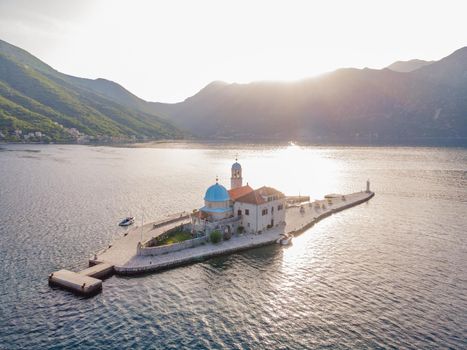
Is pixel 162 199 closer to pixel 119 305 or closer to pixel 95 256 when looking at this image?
pixel 95 256

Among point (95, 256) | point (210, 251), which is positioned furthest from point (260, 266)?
point (95, 256)

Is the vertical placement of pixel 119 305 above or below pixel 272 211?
below

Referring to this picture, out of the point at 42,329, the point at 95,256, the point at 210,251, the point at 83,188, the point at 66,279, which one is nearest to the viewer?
the point at 42,329

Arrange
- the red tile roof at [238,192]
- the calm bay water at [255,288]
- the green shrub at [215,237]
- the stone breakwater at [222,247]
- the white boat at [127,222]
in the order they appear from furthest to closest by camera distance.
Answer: the white boat at [127,222]
the red tile roof at [238,192]
the green shrub at [215,237]
the stone breakwater at [222,247]
the calm bay water at [255,288]

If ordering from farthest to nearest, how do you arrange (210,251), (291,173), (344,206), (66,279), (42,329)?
(291,173), (344,206), (210,251), (66,279), (42,329)

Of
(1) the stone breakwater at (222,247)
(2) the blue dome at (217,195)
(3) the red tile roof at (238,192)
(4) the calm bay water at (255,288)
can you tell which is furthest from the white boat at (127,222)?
(3) the red tile roof at (238,192)

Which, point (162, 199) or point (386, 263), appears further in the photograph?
point (162, 199)

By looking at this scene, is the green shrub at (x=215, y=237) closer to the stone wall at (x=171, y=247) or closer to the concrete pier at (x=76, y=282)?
the stone wall at (x=171, y=247)
